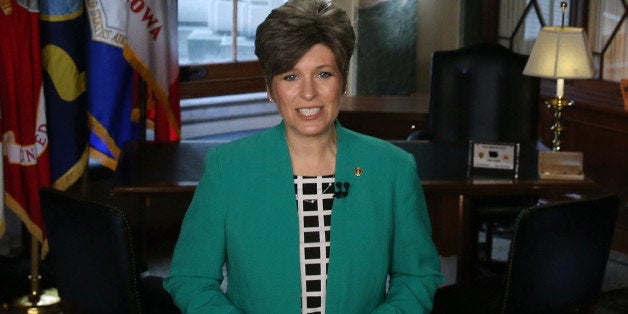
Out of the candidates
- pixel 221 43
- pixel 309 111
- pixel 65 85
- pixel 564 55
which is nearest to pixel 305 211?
pixel 309 111

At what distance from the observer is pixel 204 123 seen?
7027mm

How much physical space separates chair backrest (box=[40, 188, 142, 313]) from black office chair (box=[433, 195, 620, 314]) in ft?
3.21

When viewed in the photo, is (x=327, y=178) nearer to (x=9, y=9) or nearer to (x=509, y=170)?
(x=509, y=170)

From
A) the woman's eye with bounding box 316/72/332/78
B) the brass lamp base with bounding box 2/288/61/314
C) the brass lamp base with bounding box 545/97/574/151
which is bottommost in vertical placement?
the brass lamp base with bounding box 2/288/61/314

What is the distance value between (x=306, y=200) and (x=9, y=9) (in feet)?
8.35

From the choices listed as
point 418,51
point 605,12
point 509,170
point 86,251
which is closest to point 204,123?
point 418,51

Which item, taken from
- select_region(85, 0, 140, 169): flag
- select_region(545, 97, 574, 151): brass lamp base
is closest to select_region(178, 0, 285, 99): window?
select_region(85, 0, 140, 169): flag

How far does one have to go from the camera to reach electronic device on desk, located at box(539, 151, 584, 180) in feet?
12.2

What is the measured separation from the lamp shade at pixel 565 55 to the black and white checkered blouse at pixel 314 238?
7.88 feet

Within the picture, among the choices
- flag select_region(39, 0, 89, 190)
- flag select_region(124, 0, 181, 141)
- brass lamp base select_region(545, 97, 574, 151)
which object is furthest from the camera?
flag select_region(124, 0, 181, 141)

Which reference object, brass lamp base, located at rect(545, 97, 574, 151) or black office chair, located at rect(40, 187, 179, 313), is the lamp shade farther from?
black office chair, located at rect(40, 187, 179, 313)

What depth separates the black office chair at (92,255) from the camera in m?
2.50

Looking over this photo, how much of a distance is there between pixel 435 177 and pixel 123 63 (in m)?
1.63

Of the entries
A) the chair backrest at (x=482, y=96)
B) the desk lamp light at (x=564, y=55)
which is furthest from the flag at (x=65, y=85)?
the desk lamp light at (x=564, y=55)
